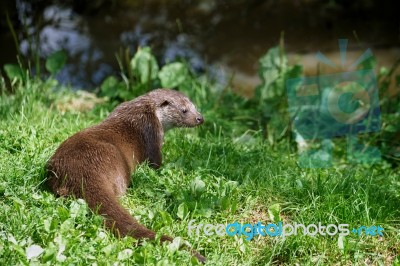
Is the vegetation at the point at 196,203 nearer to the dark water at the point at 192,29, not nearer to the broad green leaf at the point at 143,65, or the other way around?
the broad green leaf at the point at 143,65

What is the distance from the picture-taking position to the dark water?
7727 millimetres

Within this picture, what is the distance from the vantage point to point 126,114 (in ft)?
13.4

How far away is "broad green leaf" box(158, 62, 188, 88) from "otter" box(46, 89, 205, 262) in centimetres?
155

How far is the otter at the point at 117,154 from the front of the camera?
312 cm

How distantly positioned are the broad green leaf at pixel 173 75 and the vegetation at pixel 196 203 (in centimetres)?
99

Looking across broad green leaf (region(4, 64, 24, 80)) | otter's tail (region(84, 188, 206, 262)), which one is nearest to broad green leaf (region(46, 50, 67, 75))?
broad green leaf (region(4, 64, 24, 80))

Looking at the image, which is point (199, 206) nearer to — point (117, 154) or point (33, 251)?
point (117, 154)

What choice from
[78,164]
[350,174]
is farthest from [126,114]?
[350,174]

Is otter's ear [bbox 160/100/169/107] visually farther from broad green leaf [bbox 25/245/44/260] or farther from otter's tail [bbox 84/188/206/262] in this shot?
broad green leaf [bbox 25/245/44/260]

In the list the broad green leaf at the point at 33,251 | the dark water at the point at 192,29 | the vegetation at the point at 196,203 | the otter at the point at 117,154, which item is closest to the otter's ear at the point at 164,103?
the otter at the point at 117,154

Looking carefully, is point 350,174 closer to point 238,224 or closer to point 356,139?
point 238,224

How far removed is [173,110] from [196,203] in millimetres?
1098

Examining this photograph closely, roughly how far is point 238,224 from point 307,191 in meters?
0.54

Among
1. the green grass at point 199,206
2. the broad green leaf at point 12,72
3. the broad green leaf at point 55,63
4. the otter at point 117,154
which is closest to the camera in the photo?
the green grass at point 199,206
